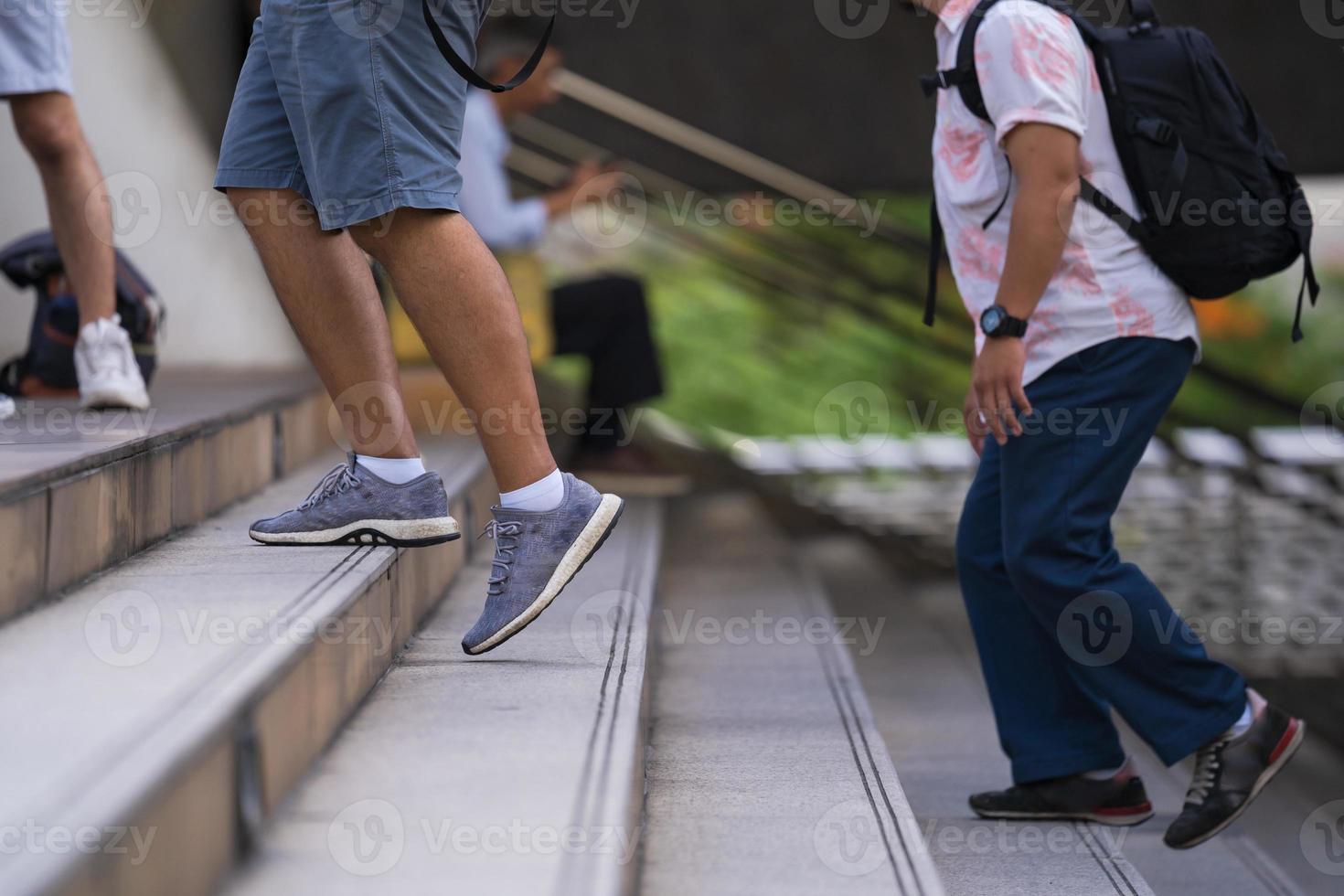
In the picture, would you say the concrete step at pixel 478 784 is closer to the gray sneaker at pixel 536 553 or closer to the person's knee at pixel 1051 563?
the gray sneaker at pixel 536 553

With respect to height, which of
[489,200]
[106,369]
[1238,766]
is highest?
[489,200]

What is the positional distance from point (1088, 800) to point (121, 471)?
1.83m

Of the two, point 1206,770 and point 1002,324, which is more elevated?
point 1002,324

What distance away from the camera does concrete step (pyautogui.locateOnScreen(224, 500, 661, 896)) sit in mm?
1464

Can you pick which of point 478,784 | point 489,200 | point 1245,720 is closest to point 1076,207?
point 1245,720

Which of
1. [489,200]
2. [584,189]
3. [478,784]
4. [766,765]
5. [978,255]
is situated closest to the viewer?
[478,784]

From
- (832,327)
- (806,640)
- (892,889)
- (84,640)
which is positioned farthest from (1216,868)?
(832,327)

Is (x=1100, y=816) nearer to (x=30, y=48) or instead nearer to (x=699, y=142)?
(x=30, y=48)

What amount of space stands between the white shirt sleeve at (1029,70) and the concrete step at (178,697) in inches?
48.3

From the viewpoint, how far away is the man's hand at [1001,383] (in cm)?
229

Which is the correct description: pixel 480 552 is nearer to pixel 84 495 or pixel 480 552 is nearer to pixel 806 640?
pixel 806 640

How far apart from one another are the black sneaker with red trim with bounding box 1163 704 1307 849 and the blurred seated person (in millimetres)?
2791

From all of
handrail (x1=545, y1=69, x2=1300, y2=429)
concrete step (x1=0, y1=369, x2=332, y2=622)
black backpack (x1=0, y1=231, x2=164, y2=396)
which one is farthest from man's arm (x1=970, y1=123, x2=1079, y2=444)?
handrail (x1=545, y1=69, x2=1300, y2=429)

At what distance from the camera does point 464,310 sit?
1913mm
